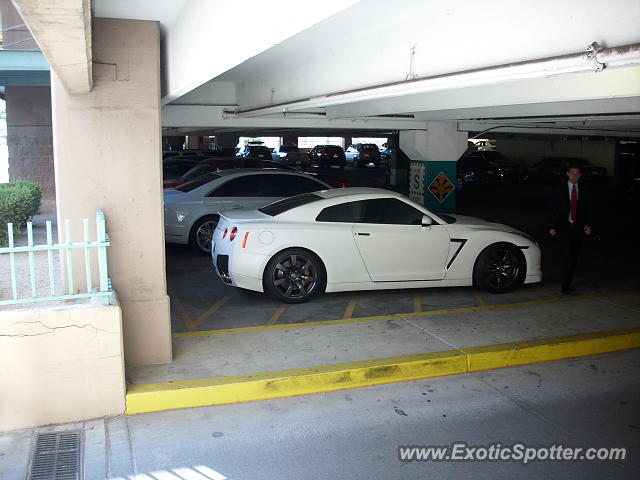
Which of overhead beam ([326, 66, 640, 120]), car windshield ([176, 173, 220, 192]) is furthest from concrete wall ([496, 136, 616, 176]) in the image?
overhead beam ([326, 66, 640, 120])

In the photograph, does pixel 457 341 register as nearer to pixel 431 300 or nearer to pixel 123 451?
pixel 431 300

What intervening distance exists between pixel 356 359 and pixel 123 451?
247 cm

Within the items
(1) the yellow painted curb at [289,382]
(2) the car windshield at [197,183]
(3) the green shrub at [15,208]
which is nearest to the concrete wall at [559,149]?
(2) the car windshield at [197,183]

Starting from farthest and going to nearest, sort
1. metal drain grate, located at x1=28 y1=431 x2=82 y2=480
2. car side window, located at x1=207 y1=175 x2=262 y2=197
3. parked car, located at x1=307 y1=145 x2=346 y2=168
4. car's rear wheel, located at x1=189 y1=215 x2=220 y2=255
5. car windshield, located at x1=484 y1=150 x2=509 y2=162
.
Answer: parked car, located at x1=307 y1=145 x2=346 y2=168, car windshield, located at x1=484 y1=150 x2=509 y2=162, car side window, located at x1=207 y1=175 x2=262 y2=197, car's rear wheel, located at x1=189 y1=215 x2=220 y2=255, metal drain grate, located at x1=28 y1=431 x2=82 y2=480

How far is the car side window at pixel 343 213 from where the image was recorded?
8664 millimetres

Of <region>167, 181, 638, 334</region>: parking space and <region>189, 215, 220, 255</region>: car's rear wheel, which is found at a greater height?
<region>189, 215, 220, 255</region>: car's rear wheel

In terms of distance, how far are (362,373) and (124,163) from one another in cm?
296

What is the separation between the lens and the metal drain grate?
181 inches

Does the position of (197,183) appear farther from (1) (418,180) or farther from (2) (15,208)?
(1) (418,180)

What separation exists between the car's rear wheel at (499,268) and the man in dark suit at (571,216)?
2.00 ft

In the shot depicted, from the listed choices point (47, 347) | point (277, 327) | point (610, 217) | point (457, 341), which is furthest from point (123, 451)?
point (610, 217)

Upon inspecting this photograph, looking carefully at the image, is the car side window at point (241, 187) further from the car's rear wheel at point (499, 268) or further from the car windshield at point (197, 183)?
the car's rear wheel at point (499, 268)

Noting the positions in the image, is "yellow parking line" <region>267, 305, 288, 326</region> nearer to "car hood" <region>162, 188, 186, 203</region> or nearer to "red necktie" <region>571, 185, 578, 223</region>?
"red necktie" <region>571, 185, 578, 223</region>

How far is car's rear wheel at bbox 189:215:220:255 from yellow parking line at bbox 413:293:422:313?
4.55m
